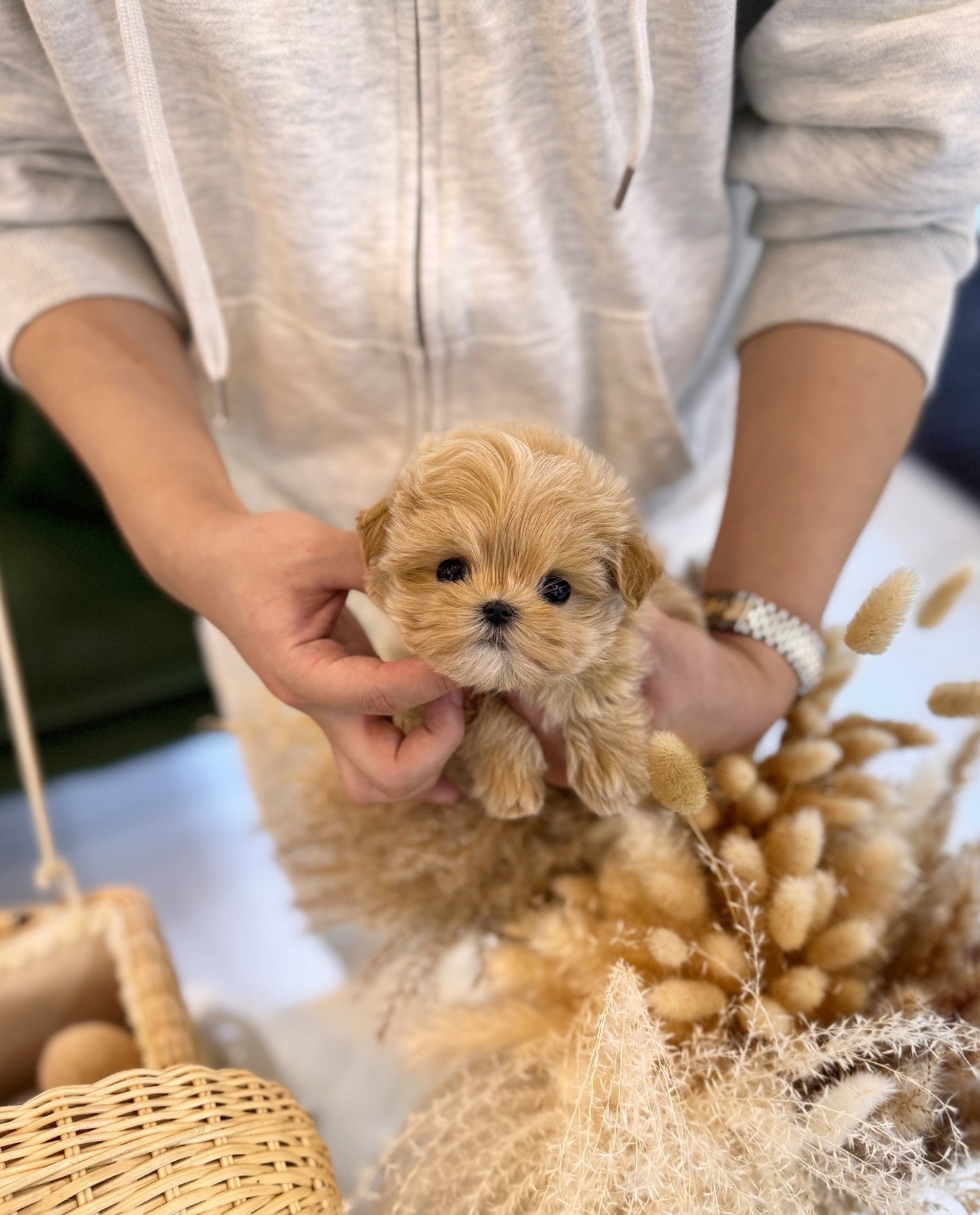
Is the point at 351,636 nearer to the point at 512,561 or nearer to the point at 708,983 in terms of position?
the point at 512,561

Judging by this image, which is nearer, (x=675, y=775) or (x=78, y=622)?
(x=675, y=775)

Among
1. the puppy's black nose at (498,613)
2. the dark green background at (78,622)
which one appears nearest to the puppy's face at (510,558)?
the puppy's black nose at (498,613)

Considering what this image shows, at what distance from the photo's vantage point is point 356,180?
2.38 feet

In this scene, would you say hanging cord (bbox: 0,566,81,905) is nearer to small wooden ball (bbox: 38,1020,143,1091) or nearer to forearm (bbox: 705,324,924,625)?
small wooden ball (bbox: 38,1020,143,1091)

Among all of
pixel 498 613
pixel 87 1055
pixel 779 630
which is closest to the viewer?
pixel 498 613

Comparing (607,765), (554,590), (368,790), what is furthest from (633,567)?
(368,790)

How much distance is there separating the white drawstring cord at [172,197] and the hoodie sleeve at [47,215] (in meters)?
0.10

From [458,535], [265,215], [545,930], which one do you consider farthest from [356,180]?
[545,930]

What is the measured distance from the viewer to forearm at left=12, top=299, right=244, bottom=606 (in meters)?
0.69

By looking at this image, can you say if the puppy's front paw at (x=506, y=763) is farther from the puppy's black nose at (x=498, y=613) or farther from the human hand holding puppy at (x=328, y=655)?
the puppy's black nose at (x=498, y=613)

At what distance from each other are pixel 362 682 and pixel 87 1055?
514 millimetres

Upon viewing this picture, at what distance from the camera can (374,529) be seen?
530 millimetres

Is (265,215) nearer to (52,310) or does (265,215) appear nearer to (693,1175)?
(52,310)

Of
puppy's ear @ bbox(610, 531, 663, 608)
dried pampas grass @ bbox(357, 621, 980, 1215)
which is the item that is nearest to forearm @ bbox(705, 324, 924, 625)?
dried pampas grass @ bbox(357, 621, 980, 1215)
